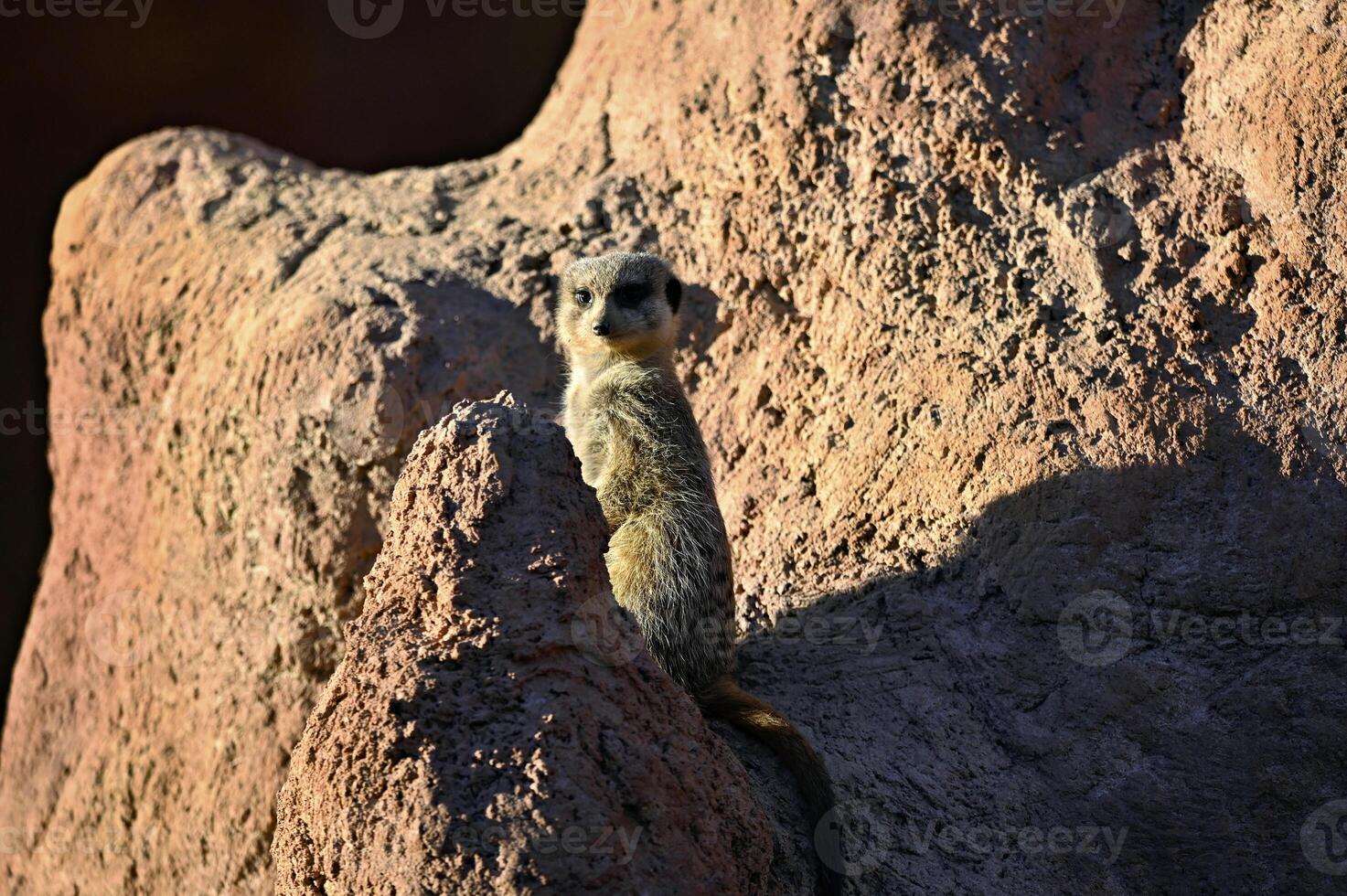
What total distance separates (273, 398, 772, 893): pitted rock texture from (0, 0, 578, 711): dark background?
5.93m

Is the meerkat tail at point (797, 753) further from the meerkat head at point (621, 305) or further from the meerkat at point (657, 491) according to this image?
the meerkat head at point (621, 305)

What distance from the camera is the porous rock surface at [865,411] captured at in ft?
8.93

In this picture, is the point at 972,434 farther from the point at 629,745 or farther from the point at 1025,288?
the point at 629,745

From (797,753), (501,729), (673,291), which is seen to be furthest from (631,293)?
(501,729)

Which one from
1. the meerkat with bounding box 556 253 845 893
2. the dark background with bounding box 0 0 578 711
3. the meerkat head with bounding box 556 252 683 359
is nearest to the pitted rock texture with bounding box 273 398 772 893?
the meerkat with bounding box 556 253 845 893

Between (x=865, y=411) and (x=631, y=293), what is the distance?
0.63 metres

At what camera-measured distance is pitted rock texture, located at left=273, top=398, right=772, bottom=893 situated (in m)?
2.00

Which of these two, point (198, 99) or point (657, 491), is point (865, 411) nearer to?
point (657, 491)

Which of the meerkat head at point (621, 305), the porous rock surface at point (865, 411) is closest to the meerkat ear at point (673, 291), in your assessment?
the meerkat head at point (621, 305)

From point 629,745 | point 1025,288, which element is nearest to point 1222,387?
point 1025,288

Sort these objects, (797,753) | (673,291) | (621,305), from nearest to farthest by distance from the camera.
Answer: (797,753), (621,305), (673,291)

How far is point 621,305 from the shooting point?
130 inches

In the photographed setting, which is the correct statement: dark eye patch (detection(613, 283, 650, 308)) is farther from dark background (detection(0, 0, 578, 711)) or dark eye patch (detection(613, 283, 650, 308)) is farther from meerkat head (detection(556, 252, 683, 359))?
dark background (detection(0, 0, 578, 711))

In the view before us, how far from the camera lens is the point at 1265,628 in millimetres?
2779
